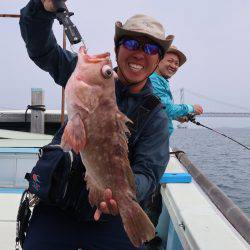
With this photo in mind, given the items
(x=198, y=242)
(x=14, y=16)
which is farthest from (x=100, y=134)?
(x=14, y=16)

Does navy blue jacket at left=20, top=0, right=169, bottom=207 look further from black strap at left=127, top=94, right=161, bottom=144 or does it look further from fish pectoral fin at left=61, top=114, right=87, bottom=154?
fish pectoral fin at left=61, top=114, right=87, bottom=154

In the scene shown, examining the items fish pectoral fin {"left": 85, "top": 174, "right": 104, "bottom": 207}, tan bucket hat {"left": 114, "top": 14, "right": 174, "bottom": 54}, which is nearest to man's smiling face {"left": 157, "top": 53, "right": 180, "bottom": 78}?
tan bucket hat {"left": 114, "top": 14, "right": 174, "bottom": 54}

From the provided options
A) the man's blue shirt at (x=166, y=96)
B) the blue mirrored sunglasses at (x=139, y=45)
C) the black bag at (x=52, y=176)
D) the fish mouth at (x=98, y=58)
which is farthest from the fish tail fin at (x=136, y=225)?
the man's blue shirt at (x=166, y=96)

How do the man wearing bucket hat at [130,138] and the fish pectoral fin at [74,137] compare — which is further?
the man wearing bucket hat at [130,138]

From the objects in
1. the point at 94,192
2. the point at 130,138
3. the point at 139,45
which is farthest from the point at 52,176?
the point at 139,45

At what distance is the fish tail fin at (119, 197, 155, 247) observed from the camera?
2443 millimetres

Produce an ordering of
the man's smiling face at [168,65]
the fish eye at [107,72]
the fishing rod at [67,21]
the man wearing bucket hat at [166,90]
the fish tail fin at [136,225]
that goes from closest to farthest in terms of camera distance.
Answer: the fish tail fin at [136,225] → the fishing rod at [67,21] → the fish eye at [107,72] → the man wearing bucket hat at [166,90] → the man's smiling face at [168,65]

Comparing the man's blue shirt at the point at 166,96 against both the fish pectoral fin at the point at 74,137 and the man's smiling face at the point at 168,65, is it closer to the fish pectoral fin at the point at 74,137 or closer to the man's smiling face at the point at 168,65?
the man's smiling face at the point at 168,65

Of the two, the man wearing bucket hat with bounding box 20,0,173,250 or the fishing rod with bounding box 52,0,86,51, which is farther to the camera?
the man wearing bucket hat with bounding box 20,0,173,250

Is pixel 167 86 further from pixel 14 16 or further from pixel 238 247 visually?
pixel 14 16

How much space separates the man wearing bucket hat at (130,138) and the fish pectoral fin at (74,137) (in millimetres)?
242

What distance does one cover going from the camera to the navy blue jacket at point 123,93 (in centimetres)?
262

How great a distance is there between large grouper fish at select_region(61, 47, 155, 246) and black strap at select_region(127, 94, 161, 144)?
6.5 inches

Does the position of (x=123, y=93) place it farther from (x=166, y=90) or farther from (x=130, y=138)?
(x=166, y=90)
